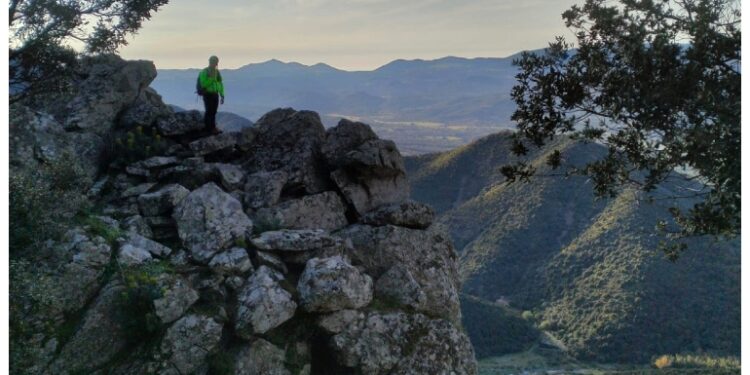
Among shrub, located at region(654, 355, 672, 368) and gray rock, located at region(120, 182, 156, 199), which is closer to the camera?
gray rock, located at region(120, 182, 156, 199)

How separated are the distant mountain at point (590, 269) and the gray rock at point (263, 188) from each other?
31.3 metres

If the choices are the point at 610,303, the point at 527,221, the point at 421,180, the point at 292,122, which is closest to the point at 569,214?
the point at 527,221

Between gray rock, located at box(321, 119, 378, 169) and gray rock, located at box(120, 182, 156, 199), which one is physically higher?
gray rock, located at box(321, 119, 378, 169)

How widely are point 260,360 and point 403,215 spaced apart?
6581mm

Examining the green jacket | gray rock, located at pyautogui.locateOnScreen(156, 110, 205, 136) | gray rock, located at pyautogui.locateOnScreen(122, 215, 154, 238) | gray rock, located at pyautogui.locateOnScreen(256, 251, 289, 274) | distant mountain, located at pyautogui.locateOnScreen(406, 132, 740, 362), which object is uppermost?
the green jacket

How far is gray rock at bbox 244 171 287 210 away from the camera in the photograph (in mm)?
16484

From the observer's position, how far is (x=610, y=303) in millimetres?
58625

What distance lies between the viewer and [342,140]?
62.0ft

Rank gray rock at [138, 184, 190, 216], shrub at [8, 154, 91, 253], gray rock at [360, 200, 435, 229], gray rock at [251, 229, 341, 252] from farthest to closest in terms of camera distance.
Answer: gray rock at [360, 200, 435, 229]
gray rock at [138, 184, 190, 216]
gray rock at [251, 229, 341, 252]
shrub at [8, 154, 91, 253]

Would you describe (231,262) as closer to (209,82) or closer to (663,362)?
(209,82)

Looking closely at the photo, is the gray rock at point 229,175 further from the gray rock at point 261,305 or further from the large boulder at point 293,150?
the gray rock at point 261,305

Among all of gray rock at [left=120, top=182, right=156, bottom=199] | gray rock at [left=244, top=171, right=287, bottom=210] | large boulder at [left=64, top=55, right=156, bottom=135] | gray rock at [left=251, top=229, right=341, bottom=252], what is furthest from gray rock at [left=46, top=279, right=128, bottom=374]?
large boulder at [left=64, top=55, right=156, bottom=135]

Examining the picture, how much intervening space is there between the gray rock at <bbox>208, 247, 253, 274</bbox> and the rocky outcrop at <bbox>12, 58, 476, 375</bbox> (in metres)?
0.03

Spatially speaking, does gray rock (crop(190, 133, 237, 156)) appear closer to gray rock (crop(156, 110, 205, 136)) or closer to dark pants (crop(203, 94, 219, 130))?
dark pants (crop(203, 94, 219, 130))
